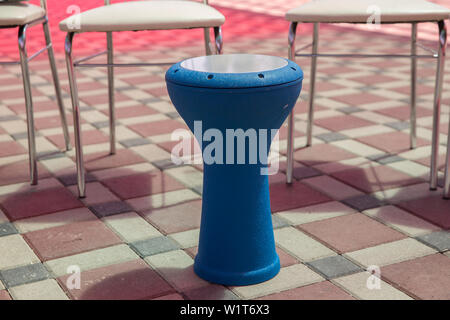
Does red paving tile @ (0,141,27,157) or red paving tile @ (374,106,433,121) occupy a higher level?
red paving tile @ (0,141,27,157)

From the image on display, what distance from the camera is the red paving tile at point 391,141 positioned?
2740 millimetres

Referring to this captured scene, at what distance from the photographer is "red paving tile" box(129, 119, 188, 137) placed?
9.83 ft

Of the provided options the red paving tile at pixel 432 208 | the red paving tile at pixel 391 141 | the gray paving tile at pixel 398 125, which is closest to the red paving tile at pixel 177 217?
the red paving tile at pixel 432 208

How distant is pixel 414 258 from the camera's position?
5.94ft

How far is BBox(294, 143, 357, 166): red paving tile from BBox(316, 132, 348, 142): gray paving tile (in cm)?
9

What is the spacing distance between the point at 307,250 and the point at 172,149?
1.05 metres

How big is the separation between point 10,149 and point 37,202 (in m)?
0.63

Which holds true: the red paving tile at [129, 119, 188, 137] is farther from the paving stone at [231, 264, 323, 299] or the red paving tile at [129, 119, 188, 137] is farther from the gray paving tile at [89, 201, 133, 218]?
the paving stone at [231, 264, 323, 299]

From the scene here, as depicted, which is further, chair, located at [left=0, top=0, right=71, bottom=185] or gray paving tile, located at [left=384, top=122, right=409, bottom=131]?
gray paving tile, located at [left=384, top=122, right=409, bottom=131]

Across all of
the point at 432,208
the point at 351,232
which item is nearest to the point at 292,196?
the point at 351,232

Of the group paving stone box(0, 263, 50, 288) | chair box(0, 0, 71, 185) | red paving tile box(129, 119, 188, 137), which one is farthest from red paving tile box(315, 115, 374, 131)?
paving stone box(0, 263, 50, 288)

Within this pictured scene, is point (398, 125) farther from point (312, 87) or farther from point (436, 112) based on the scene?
point (436, 112)
